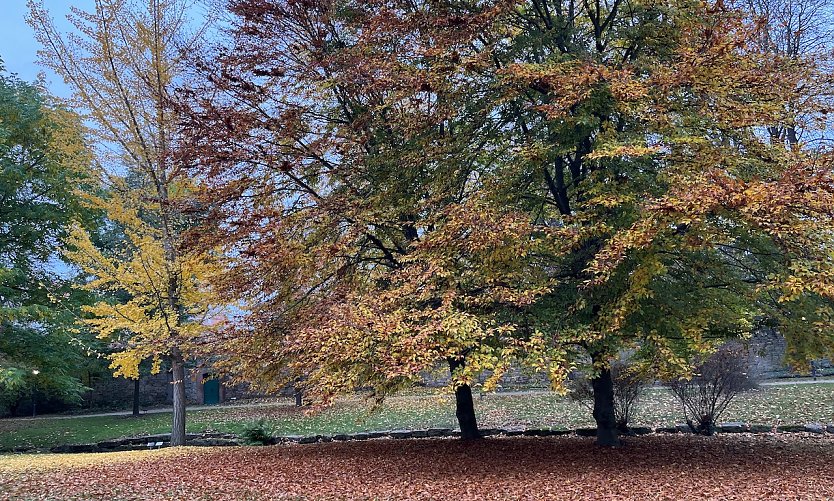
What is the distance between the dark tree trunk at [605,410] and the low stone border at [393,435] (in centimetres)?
204

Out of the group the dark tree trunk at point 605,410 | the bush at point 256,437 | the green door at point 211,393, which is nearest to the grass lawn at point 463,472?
the dark tree trunk at point 605,410

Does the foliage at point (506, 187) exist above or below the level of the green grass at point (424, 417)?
above

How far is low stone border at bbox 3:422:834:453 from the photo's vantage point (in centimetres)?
1102

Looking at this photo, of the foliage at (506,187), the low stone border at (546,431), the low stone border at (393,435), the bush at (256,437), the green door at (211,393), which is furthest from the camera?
the green door at (211,393)

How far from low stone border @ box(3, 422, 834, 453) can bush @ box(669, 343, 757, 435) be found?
41cm

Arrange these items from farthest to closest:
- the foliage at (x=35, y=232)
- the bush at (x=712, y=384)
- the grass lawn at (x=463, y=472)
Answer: the foliage at (x=35, y=232), the bush at (x=712, y=384), the grass lawn at (x=463, y=472)

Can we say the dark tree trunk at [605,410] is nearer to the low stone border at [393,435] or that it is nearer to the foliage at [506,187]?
the foliage at [506,187]

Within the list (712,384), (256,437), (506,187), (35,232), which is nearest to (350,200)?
(506,187)

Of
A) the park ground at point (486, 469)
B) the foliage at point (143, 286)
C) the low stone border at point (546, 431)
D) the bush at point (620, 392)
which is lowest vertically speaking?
the low stone border at point (546, 431)

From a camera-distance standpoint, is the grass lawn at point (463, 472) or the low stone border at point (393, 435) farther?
the low stone border at point (393, 435)

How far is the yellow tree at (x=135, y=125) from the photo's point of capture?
432 inches

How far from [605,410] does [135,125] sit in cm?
1012

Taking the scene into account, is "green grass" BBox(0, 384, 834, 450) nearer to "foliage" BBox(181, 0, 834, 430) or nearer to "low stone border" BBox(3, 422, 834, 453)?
"low stone border" BBox(3, 422, 834, 453)

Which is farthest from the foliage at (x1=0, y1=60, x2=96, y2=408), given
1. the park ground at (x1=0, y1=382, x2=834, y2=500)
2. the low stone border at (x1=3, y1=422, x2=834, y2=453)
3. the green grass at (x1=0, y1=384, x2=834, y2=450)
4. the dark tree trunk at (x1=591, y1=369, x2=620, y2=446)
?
the dark tree trunk at (x1=591, y1=369, x2=620, y2=446)
